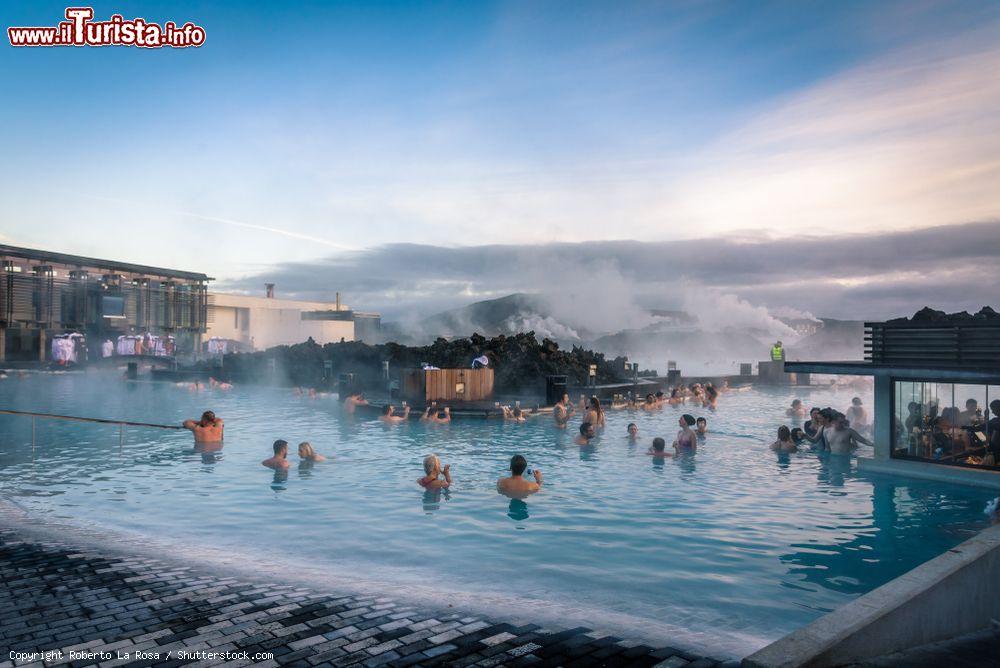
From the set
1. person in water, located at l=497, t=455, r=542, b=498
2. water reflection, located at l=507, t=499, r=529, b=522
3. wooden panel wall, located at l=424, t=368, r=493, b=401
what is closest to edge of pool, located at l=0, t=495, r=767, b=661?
water reflection, located at l=507, t=499, r=529, b=522

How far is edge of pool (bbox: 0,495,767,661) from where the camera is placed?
561 centimetres

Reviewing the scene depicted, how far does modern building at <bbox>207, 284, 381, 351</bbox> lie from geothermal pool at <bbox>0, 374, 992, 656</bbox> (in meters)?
41.3

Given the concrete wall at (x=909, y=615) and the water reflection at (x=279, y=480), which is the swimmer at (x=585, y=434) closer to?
the water reflection at (x=279, y=480)

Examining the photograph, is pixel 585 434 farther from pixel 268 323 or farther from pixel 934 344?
pixel 268 323

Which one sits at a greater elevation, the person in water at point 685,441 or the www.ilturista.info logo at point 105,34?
the www.ilturista.info logo at point 105,34

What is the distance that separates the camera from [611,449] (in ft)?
58.3

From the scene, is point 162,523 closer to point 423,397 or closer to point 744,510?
point 744,510

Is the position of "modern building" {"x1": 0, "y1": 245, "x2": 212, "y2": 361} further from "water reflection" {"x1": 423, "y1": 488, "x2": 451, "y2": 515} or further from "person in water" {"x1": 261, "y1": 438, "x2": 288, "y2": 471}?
"water reflection" {"x1": 423, "y1": 488, "x2": 451, "y2": 515}

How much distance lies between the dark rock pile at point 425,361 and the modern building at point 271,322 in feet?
60.3

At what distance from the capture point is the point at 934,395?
517 inches

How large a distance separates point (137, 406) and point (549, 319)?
482 ft

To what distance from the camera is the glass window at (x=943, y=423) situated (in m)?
12.7

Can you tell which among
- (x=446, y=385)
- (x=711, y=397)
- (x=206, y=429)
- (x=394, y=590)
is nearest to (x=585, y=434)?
(x=446, y=385)

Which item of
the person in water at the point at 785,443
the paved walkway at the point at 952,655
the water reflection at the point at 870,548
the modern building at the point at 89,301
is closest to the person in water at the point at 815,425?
the person in water at the point at 785,443
